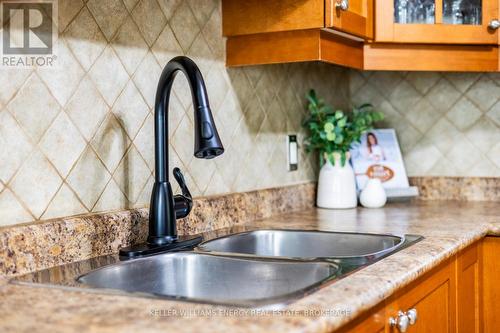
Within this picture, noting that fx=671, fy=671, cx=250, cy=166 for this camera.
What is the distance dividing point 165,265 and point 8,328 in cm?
56

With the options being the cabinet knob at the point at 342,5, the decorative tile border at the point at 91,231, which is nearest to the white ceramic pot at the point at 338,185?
the decorative tile border at the point at 91,231

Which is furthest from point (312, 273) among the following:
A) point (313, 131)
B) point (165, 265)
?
point (313, 131)

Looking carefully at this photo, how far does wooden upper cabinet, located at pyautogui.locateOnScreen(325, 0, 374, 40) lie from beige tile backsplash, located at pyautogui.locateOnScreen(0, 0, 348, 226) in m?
0.33

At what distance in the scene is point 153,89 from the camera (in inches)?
63.9

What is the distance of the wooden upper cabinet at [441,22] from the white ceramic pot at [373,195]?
0.51 m

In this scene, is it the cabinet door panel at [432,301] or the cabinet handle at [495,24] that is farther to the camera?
the cabinet handle at [495,24]

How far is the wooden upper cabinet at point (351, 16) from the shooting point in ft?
5.73

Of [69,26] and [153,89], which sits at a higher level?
[69,26]

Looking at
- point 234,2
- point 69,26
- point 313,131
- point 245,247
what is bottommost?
point 245,247

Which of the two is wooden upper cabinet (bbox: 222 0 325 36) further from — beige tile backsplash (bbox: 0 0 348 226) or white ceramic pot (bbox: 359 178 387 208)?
white ceramic pot (bbox: 359 178 387 208)

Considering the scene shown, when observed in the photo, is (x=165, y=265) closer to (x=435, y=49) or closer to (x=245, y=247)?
(x=245, y=247)

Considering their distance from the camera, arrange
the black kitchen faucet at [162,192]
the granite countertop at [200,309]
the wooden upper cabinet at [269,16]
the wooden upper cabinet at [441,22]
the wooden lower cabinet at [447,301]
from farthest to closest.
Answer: the wooden upper cabinet at [441,22], the wooden upper cabinet at [269,16], the black kitchen faucet at [162,192], the wooden lower cabinet at [447,301], the granite countertop at [200,309]

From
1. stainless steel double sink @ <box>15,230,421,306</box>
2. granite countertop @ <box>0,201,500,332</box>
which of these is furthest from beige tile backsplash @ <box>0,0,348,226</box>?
granite countertop @ <box>0,201,500,332</box>

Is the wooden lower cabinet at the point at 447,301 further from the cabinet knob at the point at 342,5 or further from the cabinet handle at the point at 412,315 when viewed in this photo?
the cabinet knob at the point at 342,5
